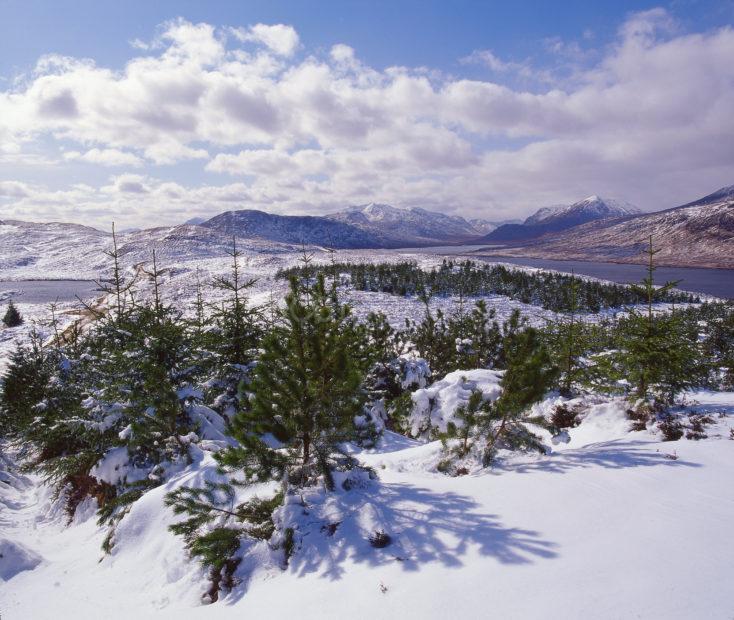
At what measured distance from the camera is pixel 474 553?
5.52 meters

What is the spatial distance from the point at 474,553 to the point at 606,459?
461cm

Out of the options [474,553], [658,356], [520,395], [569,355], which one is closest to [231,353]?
[520,395]

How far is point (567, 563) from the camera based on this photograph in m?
4.96

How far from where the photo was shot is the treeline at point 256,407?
7480 mm

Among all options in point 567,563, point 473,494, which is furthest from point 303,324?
point 567,563

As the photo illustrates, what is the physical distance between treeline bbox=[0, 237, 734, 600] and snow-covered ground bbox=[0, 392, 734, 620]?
65 cm

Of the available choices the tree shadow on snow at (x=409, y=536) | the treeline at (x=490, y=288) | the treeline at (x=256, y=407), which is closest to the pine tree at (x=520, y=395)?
the treeline at (x=256, y=407)

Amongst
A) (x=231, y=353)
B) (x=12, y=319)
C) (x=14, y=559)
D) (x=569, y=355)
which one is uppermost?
(x=231, y=353)

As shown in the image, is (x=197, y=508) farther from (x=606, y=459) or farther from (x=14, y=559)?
(x=606, y=459)

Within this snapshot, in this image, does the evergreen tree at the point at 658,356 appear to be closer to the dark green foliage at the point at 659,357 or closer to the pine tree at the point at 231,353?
the dark green foliage at the point at 659,357

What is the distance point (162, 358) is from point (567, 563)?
10.5 m

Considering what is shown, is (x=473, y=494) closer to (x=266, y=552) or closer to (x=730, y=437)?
(x=266, y=552)

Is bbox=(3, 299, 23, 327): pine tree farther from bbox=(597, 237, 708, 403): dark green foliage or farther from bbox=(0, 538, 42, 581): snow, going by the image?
bbox=(597, 237, 708, 403): dark green foliage

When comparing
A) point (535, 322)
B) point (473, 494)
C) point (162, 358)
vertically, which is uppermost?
point (162, 358)
